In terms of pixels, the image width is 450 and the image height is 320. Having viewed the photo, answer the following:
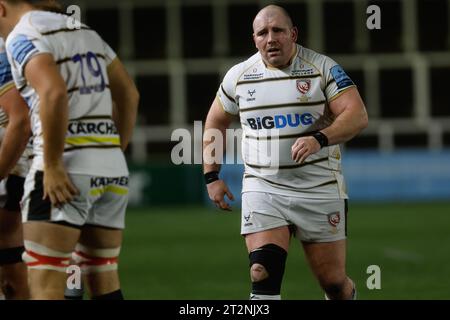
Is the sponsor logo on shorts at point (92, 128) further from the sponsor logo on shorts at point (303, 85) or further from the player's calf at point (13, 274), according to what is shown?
the player's calf at point (13, 274)

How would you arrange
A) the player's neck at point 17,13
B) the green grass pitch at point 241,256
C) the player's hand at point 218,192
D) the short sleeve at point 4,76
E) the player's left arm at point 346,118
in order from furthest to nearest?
1. the green grass pitch at point 241,256
2. the player's hand at point 218,192
3. the player's left arm at point 346,118
4. the short sleeve at point 4,76
5. the player's neck at point 17,13

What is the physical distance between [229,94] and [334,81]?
2.42 ft

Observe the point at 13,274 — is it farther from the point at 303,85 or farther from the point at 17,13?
the point at 17,13

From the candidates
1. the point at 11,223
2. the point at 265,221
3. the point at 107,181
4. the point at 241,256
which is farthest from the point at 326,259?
the point at 241,256

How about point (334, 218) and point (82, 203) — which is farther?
point (334, 218)

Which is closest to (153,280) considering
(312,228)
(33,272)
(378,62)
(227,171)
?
(312,228)

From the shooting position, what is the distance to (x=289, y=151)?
25.8ft

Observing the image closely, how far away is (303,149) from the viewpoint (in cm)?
723

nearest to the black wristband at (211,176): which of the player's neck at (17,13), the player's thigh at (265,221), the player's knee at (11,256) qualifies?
the player's thigh at (265,221)

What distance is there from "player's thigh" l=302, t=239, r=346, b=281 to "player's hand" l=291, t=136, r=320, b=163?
0.91 meters

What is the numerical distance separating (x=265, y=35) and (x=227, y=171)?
17979mm

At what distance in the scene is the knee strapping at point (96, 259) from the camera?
260 inches

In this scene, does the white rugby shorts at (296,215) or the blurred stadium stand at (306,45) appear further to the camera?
the blurred stadium stand at (306,45)
